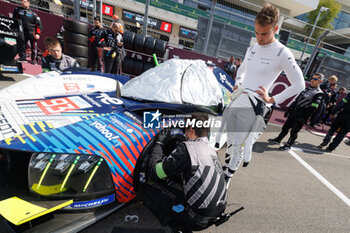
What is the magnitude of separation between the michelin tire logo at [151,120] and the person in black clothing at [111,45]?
3.95 m

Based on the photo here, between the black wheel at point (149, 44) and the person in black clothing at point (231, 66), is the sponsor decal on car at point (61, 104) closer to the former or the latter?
the black wheel at point (149, 44)

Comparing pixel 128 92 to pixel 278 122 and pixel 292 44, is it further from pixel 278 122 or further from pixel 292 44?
pixel 292 44

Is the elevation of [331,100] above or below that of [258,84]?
below

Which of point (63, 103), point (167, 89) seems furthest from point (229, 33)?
point (63, 103)

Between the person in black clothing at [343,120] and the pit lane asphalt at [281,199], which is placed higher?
the person in black clothing at [343,120]

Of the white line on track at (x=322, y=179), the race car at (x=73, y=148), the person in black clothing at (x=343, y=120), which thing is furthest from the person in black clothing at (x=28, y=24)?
the person in black clothing at (x=343, y=120)

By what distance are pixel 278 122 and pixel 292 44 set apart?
5.76 meters

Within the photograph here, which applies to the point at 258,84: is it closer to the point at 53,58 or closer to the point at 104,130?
the point at 104,130

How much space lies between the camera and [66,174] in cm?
120

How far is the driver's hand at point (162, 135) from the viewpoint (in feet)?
5.16

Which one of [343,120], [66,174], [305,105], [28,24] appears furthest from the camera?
[28,24]

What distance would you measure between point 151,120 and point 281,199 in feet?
6.55

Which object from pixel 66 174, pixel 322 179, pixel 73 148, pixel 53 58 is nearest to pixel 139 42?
pixel 53 58

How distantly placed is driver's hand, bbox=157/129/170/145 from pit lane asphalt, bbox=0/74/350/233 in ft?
2.45
